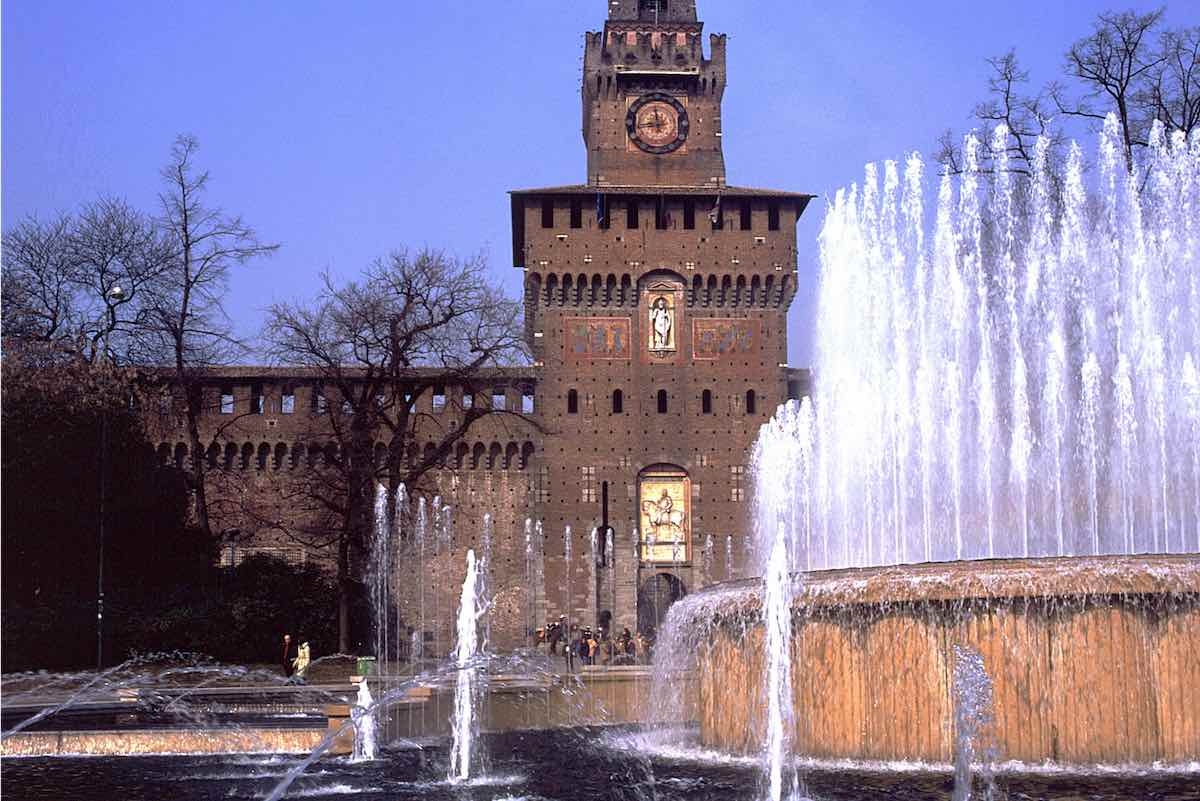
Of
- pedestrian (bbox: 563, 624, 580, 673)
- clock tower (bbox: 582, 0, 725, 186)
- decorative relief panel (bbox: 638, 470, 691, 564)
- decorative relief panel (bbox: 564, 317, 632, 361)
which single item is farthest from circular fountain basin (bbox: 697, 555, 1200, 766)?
clock tower (bbox: 582, 0, 725, 186)

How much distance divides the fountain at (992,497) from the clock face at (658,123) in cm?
1189

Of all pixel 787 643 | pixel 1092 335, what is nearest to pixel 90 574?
pixel 1092 335

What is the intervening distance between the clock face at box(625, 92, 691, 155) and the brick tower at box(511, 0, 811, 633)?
1.35 feet

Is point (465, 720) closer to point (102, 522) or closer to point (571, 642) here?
point (102, 522)

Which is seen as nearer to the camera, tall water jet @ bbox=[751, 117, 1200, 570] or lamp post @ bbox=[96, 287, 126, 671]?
tall water jet @ bbox=[751, 117, 1200, 570]

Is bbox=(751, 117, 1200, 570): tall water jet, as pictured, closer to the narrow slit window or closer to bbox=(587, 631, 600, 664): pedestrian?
bbox=(587, 631, 600, 664): pedestrian

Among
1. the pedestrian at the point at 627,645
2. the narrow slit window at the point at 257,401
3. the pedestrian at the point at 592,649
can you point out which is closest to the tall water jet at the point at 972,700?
the pedestrian at the point at 592,649

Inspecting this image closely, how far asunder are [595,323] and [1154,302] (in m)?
16.8

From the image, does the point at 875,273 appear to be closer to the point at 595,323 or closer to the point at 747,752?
the point at 747,752

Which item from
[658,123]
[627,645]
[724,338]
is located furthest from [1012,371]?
[658,123]

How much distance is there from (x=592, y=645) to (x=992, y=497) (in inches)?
442

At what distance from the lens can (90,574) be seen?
25344 millimetres

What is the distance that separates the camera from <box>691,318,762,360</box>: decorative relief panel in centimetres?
3177

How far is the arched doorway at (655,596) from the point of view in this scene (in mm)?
30766
